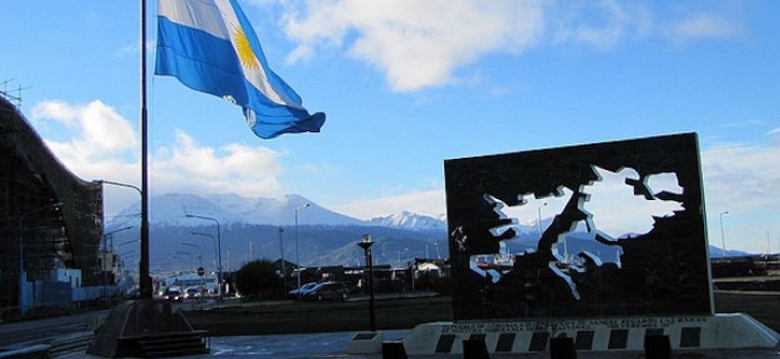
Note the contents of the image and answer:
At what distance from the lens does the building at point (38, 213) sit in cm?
6594

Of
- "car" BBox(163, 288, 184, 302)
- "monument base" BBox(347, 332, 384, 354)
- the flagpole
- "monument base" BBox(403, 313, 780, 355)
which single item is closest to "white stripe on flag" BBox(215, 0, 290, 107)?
the flagpole

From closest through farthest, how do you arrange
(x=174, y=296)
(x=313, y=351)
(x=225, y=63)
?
(x=225, y=63)
(x=313, y=351)
(x=174, y=296)

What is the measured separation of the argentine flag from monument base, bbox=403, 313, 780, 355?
6.36m

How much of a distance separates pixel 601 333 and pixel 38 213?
71.6 metres

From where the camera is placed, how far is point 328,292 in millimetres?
68438

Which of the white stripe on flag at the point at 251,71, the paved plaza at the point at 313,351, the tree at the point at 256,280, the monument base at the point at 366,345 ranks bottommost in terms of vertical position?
the paved plaza at the point at 313,351

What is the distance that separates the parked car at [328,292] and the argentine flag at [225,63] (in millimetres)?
46188

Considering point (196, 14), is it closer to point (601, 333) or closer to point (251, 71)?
point (251, 71)

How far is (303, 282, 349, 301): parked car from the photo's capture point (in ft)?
224

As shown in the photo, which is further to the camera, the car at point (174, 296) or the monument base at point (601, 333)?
the car at point (174, 296)

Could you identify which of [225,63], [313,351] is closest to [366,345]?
[313,351]

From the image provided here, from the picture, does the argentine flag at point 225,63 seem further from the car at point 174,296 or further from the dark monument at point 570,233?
the car at point 174,296

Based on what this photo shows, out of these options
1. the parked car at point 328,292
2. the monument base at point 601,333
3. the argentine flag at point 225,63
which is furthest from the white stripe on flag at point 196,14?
the parked car at point 328,292

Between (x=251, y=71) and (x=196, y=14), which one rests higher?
(x=196, y=14)
